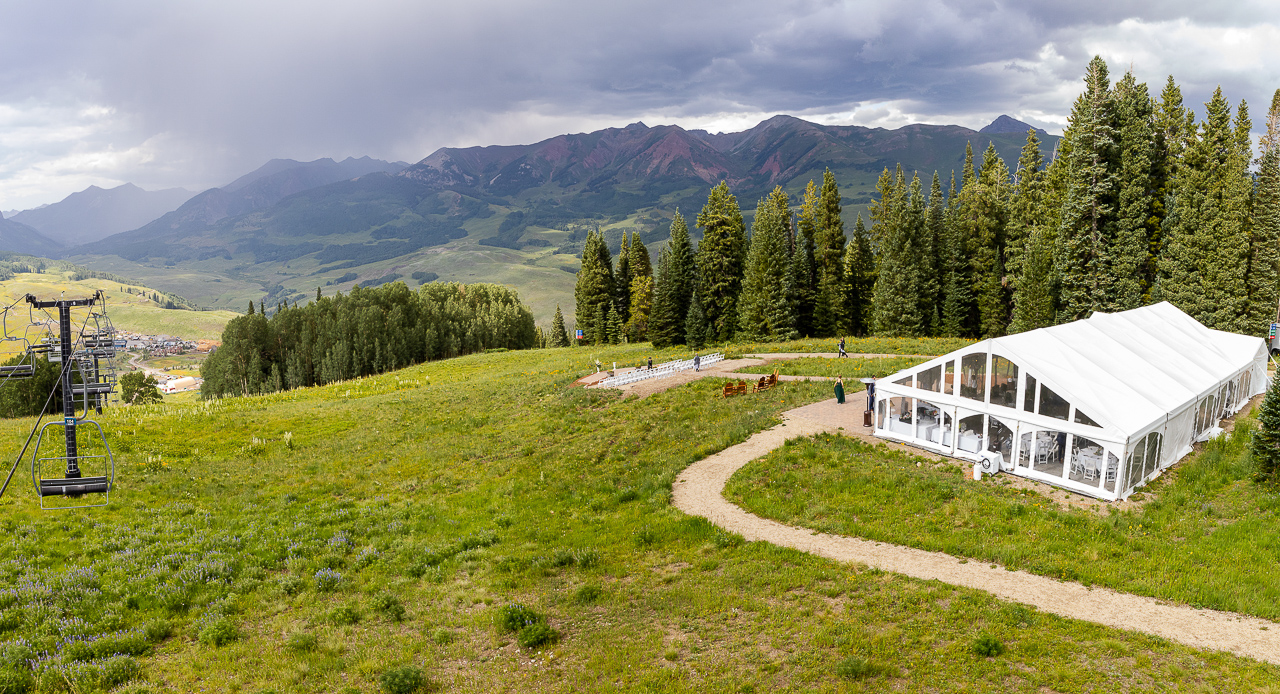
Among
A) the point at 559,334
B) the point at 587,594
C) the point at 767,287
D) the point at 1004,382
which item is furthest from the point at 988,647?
the point at 559,334

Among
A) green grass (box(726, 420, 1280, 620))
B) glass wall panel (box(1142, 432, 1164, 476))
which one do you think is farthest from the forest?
glass wall panel (box(1142, 432, 1164, 476))

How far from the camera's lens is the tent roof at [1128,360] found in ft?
67.1

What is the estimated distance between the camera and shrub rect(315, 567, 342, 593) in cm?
1474

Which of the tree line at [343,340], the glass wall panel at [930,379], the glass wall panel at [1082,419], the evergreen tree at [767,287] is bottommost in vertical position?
the tree line at [343,340]

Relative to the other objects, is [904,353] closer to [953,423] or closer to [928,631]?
[953,423]

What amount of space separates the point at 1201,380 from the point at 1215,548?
43.3 ft

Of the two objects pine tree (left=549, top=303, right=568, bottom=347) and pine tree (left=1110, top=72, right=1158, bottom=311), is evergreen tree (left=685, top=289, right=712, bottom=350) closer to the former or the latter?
pine tree (left=1110, top=72, right=1158, bottom=311)

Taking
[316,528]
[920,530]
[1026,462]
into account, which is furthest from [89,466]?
[1026,462]

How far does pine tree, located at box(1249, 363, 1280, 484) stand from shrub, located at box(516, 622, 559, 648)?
21732 mm

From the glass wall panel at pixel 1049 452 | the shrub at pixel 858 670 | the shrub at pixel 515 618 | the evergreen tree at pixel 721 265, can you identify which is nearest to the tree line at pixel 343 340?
the evergreen tree at pixel 721 265

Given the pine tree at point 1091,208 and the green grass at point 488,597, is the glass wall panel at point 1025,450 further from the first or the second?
the pine tree at point 1091,208

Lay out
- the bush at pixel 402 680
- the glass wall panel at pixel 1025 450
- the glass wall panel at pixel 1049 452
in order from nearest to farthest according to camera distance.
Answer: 1. the bush at pixel 402 680
2. the glass wall panel at pixel 1049 452
3. the glass wall panel at pixel 1025 450

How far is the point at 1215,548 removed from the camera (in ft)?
50.9

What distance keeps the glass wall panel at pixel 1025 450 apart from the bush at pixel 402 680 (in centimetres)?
2015
